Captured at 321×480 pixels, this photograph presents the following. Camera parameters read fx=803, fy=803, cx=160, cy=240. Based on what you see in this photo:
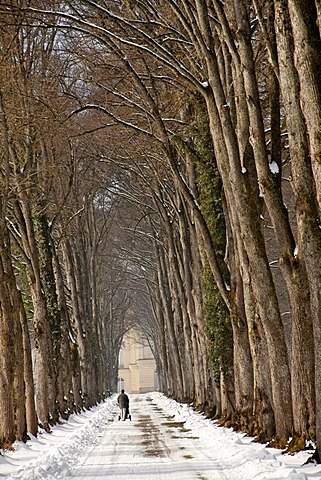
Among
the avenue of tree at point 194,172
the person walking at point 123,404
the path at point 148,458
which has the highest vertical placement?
the avenue of tree at point 194,172

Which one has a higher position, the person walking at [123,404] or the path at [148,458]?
the person walking at [123,404]

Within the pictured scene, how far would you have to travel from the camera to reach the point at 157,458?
45.4ft

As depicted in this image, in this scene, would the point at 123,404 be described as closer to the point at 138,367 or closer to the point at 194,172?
the point at 194,172

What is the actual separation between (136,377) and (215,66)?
10195 centimetres

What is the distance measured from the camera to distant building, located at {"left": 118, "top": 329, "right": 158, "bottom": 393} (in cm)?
11078

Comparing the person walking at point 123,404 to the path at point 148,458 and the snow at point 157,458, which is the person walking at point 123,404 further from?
the path at point 148,458

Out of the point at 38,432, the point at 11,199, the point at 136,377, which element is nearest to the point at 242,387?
the point at 38,432

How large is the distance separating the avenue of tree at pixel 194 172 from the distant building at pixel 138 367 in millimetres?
75046

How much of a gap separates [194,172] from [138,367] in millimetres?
89723

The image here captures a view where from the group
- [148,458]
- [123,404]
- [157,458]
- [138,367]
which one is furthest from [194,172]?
[138,367]

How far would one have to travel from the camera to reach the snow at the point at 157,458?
1079cm

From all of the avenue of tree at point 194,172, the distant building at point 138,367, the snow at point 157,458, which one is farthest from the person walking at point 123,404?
the distant building at point 138,367

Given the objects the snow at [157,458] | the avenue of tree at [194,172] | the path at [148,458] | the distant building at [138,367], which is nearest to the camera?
the snow at [157,458]

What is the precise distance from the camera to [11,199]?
66.4 feet
